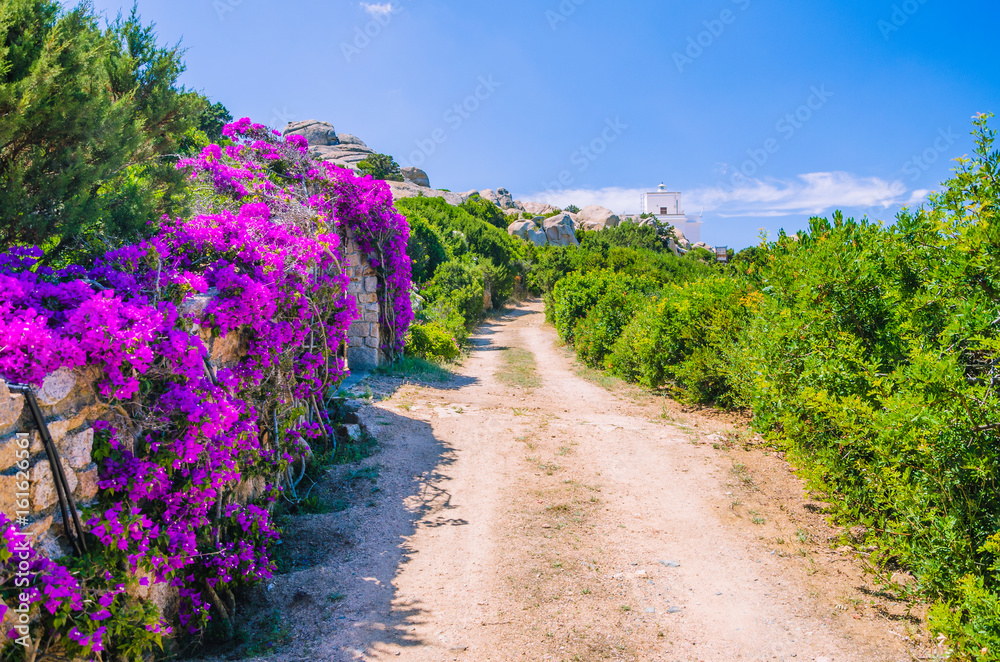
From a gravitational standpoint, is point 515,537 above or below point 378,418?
below

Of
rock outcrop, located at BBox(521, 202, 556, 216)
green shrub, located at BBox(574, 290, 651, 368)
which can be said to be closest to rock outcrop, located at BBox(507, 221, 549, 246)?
rock outcrop, located at BBox(521, 202, 556, 216)

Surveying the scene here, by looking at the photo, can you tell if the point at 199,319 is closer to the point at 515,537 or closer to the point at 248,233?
the point at 248,233

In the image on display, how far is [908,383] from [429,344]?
1122 centimetres

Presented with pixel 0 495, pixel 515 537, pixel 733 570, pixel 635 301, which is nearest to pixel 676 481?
pixel 733 570

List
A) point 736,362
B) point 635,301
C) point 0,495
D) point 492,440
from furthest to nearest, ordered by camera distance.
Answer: point 635,301
point 736,362
point 492,440
point 0,495

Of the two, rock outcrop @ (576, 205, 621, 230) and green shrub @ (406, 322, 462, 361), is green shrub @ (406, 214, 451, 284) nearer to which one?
green shrub @ (406, 322, 462, 361)

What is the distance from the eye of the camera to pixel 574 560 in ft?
15.6

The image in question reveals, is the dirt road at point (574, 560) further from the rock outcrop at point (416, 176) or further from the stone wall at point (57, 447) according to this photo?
the rock outcrop at point (416, 176)

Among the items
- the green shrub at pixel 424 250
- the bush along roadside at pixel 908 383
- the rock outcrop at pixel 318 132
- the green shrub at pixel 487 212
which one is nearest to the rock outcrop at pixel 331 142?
the rock outcrop at pixel 318 132

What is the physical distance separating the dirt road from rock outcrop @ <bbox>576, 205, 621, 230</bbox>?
5131 cm

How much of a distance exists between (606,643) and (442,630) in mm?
1090

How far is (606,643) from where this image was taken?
3688 millimetres

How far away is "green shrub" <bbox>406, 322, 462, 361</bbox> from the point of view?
45.0ft

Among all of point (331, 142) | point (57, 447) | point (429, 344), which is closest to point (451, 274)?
point (429, 344)
